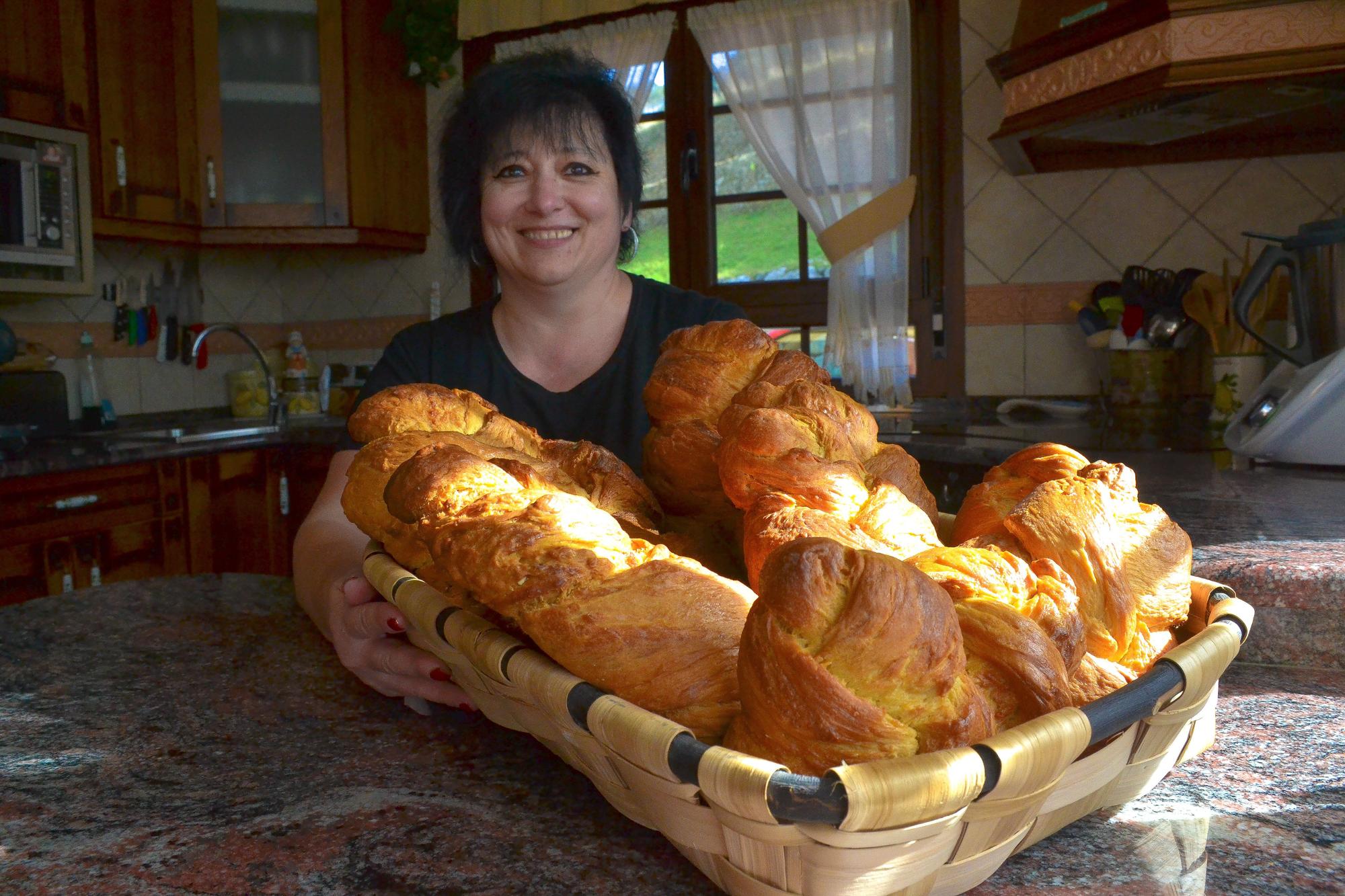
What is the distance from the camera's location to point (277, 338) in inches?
151

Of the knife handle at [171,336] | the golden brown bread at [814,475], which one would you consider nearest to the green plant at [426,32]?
the knife handle at [171,336]

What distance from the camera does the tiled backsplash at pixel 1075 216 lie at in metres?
2.38

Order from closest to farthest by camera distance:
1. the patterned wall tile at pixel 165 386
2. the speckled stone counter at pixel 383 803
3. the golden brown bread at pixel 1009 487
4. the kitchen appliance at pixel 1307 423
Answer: the speckled stone counter at pixel 383 803 < the golden brown bread at pixel 1009 487 < the kitchen appliance at pixel 1307 423 < the patterned wall tile at pixel 165 386

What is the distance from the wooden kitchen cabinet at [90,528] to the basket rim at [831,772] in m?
2.29

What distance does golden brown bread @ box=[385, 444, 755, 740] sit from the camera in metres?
0.42

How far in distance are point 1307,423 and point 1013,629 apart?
4.58 ft

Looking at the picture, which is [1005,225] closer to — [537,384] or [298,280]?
[537,384]

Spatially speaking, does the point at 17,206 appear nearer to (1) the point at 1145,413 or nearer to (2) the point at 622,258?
(2) the point at 622,258

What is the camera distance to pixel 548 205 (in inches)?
52.7

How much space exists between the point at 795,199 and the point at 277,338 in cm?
223

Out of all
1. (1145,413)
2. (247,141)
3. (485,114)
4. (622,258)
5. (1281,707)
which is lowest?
(1281,707)

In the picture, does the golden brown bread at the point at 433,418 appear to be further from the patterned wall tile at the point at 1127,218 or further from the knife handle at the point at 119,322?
the knife handle at the point at 119,322

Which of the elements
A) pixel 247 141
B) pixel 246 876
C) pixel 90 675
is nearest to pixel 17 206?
pixel 247 141

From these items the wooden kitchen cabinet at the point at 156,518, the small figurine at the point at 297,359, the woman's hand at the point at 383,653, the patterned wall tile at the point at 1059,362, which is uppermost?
the small figurine at the point at 297,359
